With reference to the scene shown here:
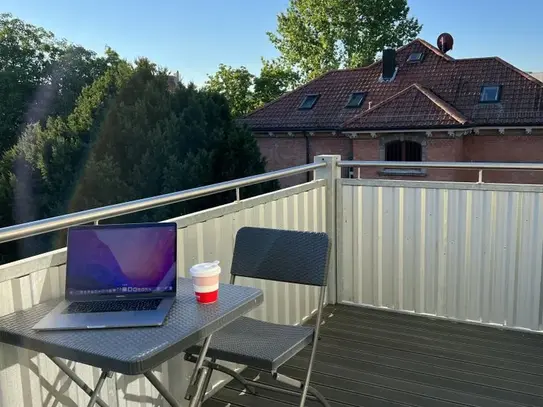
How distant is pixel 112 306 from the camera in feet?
5.82

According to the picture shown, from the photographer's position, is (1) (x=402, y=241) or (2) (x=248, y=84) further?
(2) (x=248, y=84)

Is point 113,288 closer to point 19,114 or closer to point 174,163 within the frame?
point 174,163

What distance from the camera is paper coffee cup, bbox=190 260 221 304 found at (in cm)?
179

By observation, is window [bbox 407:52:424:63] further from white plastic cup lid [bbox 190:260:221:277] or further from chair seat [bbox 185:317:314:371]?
white plastic cup lid [bbox 190:260:221:277]

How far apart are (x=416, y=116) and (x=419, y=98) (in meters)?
0.85

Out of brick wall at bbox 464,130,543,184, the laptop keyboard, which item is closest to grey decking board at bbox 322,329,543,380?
the laptop keyboard

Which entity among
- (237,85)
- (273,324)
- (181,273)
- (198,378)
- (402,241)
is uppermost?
(237,85)

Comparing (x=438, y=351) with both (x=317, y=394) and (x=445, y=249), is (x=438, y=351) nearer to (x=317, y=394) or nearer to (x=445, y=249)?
(x=445, y=249)

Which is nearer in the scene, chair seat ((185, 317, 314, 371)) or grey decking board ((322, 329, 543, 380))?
chair seat ((185, 317, 314, 371))

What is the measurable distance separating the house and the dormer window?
0.13ft

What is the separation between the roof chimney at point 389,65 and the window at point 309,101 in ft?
8.53

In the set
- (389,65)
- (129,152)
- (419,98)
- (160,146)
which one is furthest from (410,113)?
(129,152)

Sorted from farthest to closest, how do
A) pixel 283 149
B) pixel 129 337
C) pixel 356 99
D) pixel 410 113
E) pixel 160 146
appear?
pixel 283 149, pixel 356 99, pixel 410 113, pixel 160 146, pixel 129 337

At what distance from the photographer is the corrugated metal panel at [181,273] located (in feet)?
5.91
